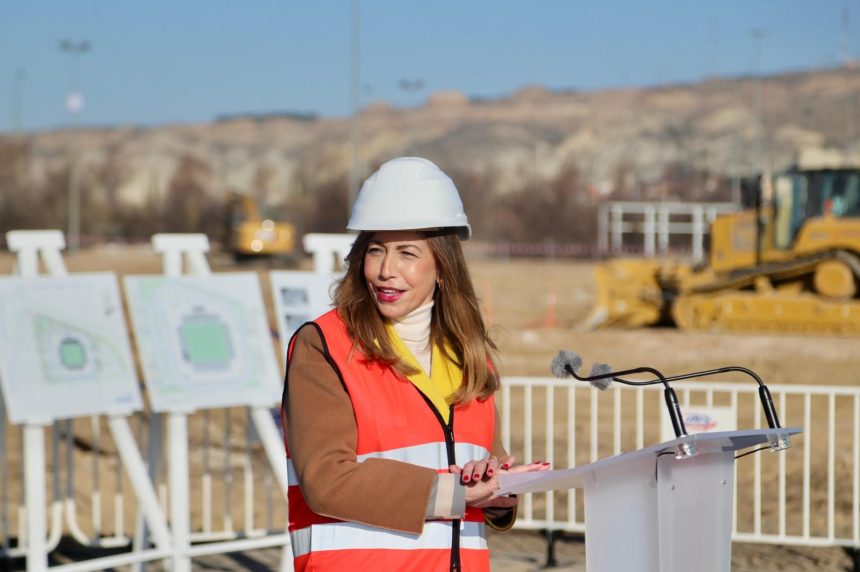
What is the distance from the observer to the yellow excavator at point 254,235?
41469 millimetres

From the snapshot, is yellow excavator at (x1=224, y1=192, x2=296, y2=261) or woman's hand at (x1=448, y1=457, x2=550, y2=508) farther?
yellow excavator at (x1=224, y1=192, x2=296, y2=261)

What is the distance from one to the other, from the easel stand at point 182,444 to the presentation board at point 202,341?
12 cm

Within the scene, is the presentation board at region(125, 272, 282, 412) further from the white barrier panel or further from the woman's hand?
the woman's hand

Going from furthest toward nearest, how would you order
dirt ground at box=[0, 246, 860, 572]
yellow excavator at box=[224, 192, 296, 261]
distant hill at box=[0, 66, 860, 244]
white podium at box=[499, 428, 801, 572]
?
1. distant hill at box=[0, 66, 860, 244]
2. yellow excavator at box=[224, 192, 296, 261]
3. dirt ground at box=[0, 246, 860, 572]
4. white podium at box=[499, 428, 801, 572]

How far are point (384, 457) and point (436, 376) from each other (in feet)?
0.79

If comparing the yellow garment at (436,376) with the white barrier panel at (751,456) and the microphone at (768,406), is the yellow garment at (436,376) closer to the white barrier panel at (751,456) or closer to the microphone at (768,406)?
the microphone at (768,406)

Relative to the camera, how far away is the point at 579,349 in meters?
21.4

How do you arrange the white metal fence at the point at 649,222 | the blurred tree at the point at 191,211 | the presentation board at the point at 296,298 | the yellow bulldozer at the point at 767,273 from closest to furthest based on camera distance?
the presentation board at the point at 296,298 < the yellow bulldozer at the point at 767,273 < the white metal fence at the point at 649,222 < the blurred tree at the point at 191,211

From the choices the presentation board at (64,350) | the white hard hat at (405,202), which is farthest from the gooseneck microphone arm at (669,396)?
the presentation board at (64,350)

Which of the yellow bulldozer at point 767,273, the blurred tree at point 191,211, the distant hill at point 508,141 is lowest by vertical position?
the yellow bulldozer at point 767,273

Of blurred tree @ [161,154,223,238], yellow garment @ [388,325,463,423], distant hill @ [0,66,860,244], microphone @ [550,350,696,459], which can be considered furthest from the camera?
distant hill @ [0,66,860,244]

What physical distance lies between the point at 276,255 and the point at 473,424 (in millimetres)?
39494

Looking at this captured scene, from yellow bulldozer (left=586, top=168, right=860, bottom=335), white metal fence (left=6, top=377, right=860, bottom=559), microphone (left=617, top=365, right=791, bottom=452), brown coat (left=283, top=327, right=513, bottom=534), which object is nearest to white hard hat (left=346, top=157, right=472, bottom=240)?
brown coat (left=283, top=327, right=513, bottom=534)

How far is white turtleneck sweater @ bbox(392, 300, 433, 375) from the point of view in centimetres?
288
